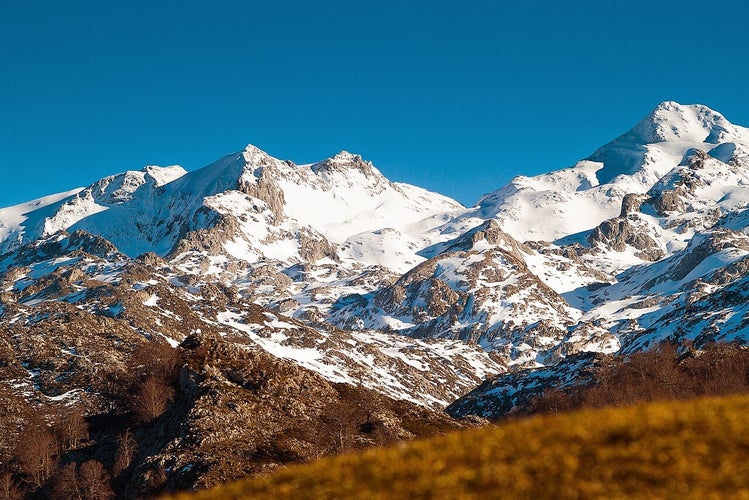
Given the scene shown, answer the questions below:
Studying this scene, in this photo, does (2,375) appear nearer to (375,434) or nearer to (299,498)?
(375,434)

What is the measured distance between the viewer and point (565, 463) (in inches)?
760

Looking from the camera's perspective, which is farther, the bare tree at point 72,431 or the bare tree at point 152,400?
the bare tree at point 72,431

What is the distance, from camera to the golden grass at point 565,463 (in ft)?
59.4

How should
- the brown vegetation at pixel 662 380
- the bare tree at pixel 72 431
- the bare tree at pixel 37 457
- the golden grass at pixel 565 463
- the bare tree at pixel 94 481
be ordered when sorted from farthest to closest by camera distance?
1. the brown vegetation at pixel 662 380
2. the bare tree at pixel 72 431
3. the bare tree at pixel 37 457
4. the bare tree at pixel 94 481
5. the golden grass at pixel 565 463

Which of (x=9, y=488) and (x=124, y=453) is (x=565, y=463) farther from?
(x=9, y=488)

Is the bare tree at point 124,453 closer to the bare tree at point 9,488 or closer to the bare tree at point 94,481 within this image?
the bare tree at point 94,481

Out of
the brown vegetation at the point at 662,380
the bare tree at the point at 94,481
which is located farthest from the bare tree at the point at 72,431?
the brown vegetation at the point at 662,380

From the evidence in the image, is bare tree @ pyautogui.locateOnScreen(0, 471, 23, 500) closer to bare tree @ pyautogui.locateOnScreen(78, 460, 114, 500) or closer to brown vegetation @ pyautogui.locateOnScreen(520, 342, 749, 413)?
bare tree @ pyautogui.locateOnScreen(78, 460, 114, 500)

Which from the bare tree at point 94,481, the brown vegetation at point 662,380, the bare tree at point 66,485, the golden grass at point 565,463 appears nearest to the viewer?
the golden grass at point 565,463

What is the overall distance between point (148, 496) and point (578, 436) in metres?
42.8

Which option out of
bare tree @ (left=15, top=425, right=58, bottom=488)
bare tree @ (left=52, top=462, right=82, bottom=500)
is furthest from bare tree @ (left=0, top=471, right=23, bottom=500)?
bare tree @ (left=52, top=462, right=82, bottom=500)

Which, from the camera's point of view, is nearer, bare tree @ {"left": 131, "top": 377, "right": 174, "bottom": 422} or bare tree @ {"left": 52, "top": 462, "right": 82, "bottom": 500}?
bare tree @ {"left": 52, "top": 462, "right": 82, "bottom": 500}

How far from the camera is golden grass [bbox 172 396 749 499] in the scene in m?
18.1

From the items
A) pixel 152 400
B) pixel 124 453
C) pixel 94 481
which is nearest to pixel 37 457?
pixel 124 453
